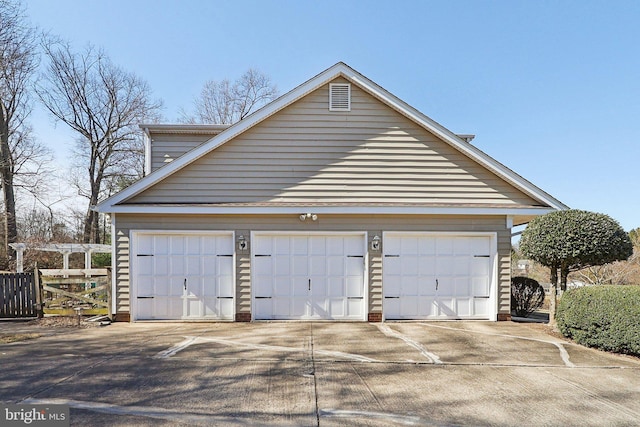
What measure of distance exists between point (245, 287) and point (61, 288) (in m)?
5.25

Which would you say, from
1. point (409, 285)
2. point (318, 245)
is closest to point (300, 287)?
point (318, 245)

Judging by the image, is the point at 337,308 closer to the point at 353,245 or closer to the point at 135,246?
the point at 353,245

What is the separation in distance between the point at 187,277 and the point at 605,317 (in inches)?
332

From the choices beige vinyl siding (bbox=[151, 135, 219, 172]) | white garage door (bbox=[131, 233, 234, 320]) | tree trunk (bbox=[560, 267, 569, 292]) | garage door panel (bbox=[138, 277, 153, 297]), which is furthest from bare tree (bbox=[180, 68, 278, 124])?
tree trunk (bbox=[560, 267, 569, 292])

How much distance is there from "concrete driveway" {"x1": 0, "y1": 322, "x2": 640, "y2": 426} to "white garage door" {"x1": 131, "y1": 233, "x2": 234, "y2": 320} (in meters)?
1.10

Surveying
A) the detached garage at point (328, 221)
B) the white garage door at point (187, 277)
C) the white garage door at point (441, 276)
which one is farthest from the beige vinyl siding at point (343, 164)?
the white garage door at point (187, 277)

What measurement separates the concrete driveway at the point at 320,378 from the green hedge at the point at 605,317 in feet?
0.91

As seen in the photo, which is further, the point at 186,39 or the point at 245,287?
the point at 186,39

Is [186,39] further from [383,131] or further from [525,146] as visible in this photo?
[525,146]

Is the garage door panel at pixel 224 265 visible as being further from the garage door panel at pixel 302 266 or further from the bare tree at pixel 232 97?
the bare tree at pixel 232 97

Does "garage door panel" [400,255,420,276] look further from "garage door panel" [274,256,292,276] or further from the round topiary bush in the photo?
the round topiary bush

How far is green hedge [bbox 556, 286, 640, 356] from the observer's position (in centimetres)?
628

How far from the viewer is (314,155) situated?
9.07 meters

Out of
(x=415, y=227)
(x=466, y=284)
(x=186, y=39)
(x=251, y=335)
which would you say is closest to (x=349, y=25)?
(x=186, y=39)
